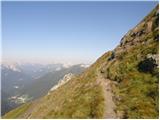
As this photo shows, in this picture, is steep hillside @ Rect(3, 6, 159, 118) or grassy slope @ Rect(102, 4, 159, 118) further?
steep hillside @ Rect(3, 6, 159, 118)

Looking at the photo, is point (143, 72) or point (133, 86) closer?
point (133, 86)

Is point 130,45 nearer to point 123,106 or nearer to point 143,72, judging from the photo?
point 143,72

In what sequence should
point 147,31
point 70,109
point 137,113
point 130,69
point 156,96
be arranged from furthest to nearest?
point 147,31
point 130,69
point 70,109
point 156,96
point 137,113

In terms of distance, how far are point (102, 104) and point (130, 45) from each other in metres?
40.4

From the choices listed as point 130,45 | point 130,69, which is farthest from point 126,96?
point 130,45

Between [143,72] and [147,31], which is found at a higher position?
[147,31]

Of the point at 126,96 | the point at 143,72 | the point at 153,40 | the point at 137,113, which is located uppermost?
the point at 153,40

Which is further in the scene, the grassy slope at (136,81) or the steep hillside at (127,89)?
the steep hillside at (127,89)

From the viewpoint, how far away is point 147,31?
309 feet

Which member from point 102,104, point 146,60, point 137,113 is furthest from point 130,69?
point 137,113

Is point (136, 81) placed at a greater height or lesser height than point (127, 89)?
greater

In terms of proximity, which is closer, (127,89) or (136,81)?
(127,89)

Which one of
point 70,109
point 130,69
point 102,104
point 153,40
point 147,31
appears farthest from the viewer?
point 147,31

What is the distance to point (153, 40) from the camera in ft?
270
